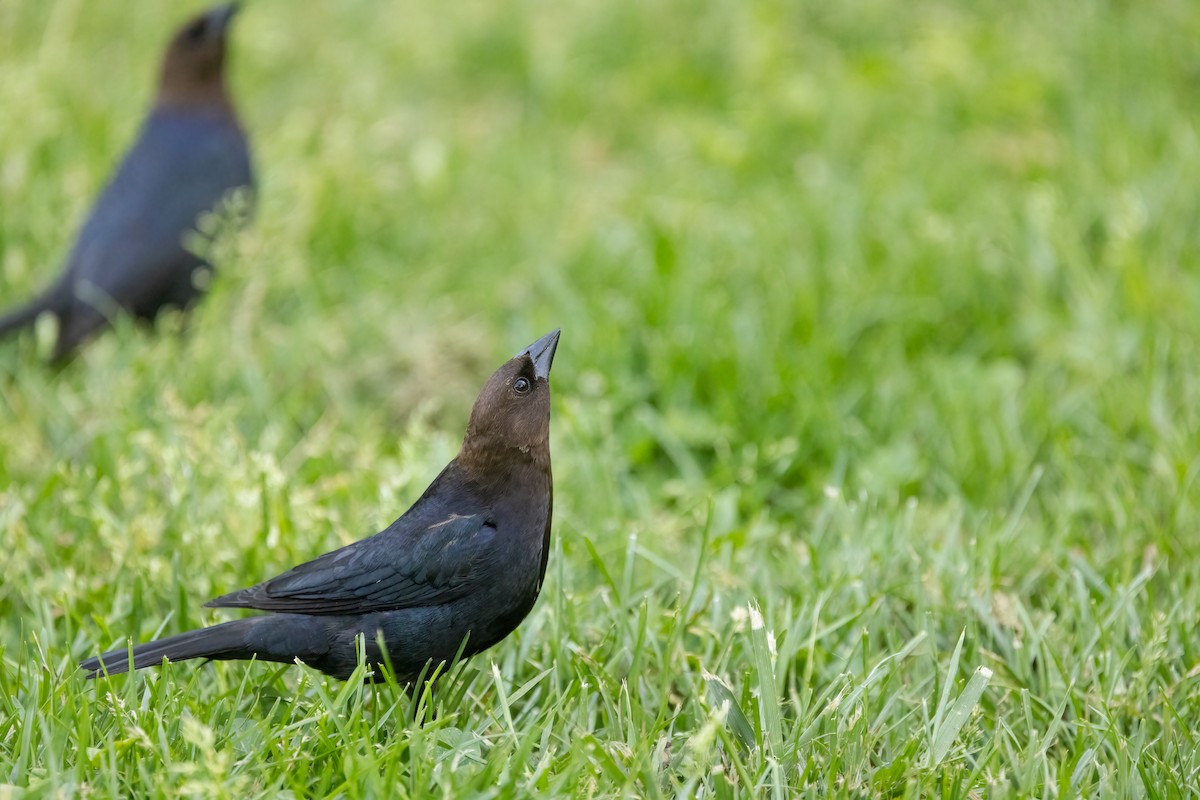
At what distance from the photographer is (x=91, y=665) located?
2.48 metres

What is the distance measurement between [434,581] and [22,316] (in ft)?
9.02

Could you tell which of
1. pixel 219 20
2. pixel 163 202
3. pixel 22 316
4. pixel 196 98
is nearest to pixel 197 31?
pixel 219 20

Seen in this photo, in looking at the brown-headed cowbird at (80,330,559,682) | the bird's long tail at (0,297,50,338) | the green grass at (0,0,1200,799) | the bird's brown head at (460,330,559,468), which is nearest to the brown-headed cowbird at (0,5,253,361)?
the bird's long tail at (0,297,50,338)

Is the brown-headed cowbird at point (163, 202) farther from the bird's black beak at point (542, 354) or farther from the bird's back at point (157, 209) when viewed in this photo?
the bird's black beak at point (542, 354)

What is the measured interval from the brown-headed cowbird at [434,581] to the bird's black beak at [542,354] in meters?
0.01

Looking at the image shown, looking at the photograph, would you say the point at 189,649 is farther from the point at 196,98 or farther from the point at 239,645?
the point at 196,98

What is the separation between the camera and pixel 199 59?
5215 mm

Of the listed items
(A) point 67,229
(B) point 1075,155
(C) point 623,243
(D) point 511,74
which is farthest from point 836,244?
(A) point 67,229

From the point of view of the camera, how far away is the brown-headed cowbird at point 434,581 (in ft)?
8.14

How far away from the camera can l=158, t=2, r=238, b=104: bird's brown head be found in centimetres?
517

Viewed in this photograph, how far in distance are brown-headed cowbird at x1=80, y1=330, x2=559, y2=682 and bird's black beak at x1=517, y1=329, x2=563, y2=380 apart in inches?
0.4

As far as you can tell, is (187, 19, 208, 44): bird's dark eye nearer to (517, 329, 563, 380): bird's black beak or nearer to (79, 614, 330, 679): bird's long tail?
(517, 329, 563, 380): bird's black beak

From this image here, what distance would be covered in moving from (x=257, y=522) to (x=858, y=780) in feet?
5.51

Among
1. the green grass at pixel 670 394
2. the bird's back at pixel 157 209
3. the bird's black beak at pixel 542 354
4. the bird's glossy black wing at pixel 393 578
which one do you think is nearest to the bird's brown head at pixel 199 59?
the bird's back at pixel 157 209
